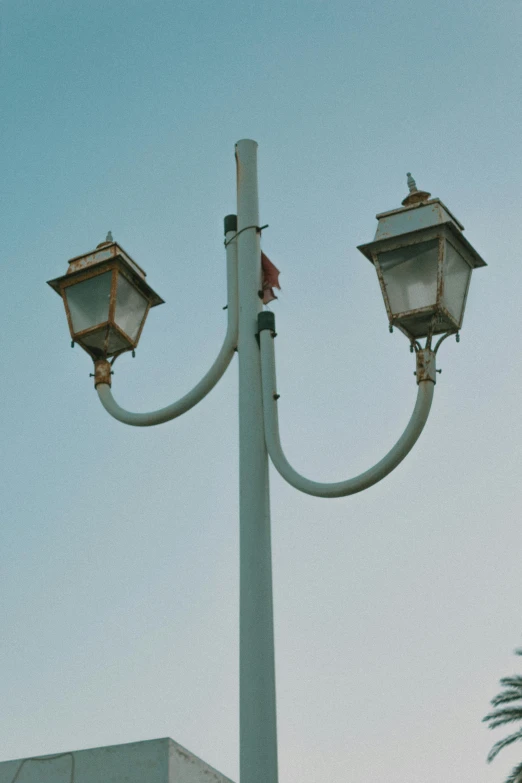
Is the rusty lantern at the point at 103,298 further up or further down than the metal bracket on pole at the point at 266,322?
further up

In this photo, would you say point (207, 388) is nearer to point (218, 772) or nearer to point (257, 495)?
point (257, 495)

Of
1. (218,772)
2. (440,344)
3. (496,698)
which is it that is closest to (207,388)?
(440,344)

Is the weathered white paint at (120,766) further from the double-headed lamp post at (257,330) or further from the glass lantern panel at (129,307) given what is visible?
the glass lantern panel at (129,307)

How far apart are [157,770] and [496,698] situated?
69.1 feet

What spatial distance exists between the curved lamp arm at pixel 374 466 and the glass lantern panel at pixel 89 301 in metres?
0.94

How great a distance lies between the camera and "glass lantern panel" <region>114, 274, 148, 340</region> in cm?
538

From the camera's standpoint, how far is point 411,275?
4656mm

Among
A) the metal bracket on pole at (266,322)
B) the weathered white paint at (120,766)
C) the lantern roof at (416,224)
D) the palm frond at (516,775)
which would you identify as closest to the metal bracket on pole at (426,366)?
the lantern roof at (416,224)

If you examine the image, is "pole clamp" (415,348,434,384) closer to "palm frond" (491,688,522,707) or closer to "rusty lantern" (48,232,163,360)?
"rusty lantern" (48,232,163,360)

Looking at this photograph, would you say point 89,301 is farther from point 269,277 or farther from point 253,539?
point 253,539

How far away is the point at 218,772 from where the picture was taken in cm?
459

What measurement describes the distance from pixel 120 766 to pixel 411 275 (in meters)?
2.24

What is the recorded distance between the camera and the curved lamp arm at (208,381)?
16.5 feet

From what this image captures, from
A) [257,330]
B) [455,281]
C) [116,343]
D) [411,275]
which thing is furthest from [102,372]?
[455,281]
